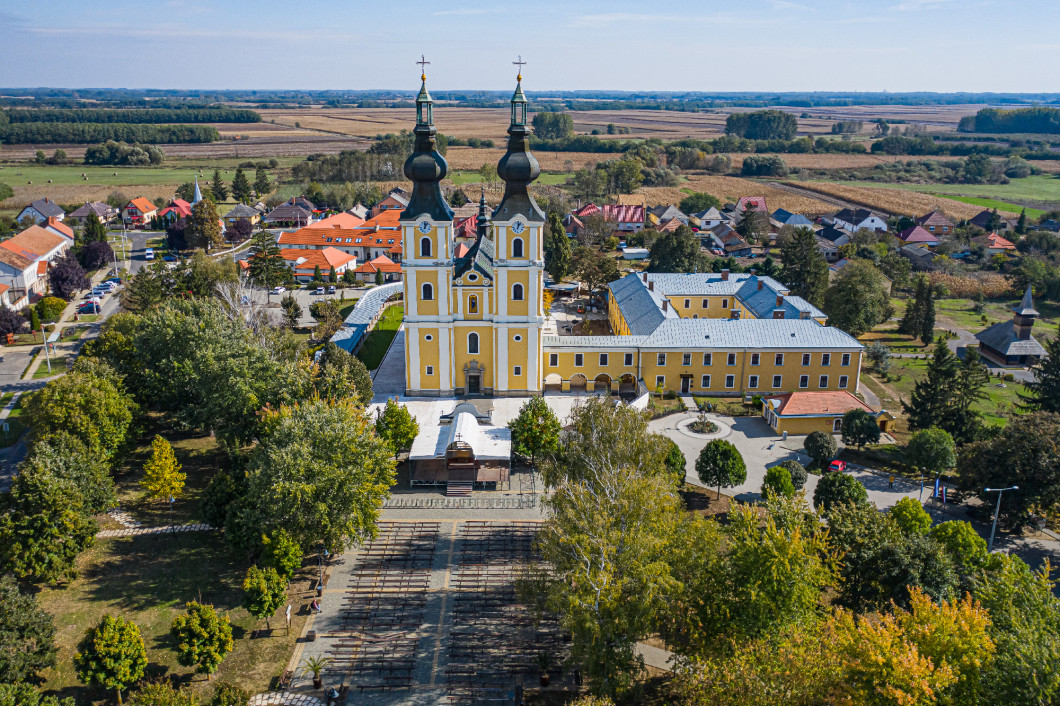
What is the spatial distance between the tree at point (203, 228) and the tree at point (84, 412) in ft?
178

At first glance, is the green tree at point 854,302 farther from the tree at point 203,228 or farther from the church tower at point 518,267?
the tree at point 203,228

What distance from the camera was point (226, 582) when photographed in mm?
31312

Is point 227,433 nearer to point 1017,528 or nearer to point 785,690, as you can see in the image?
point 785,690

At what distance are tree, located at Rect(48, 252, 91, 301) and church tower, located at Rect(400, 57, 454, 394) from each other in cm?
4302

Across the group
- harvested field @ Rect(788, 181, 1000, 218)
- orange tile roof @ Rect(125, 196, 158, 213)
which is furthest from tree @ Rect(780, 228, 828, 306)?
orange tile roof @ Rect(125, 196, 158, 213)

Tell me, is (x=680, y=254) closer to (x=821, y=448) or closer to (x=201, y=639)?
(x=821, y=448)

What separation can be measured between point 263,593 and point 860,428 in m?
31.6

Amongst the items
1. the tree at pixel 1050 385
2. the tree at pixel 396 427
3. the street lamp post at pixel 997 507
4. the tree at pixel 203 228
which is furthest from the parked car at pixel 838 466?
the tree at pixel 203 228

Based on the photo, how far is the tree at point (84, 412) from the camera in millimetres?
35969

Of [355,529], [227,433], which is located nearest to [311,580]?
[355,529]

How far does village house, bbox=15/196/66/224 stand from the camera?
9838 cm

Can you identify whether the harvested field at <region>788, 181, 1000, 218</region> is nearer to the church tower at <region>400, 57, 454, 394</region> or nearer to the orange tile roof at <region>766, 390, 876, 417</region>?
the orange tile roof at <region>766, 390, 876, 417</region>

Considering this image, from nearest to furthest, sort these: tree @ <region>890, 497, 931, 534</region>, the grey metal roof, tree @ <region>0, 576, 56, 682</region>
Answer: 1. tree @ <region>0, 576, 56, 682</region>
2. tree @ <region>890, 497, 931, 534</region>
3. the grey metal roof

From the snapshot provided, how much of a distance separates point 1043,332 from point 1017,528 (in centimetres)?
3770
